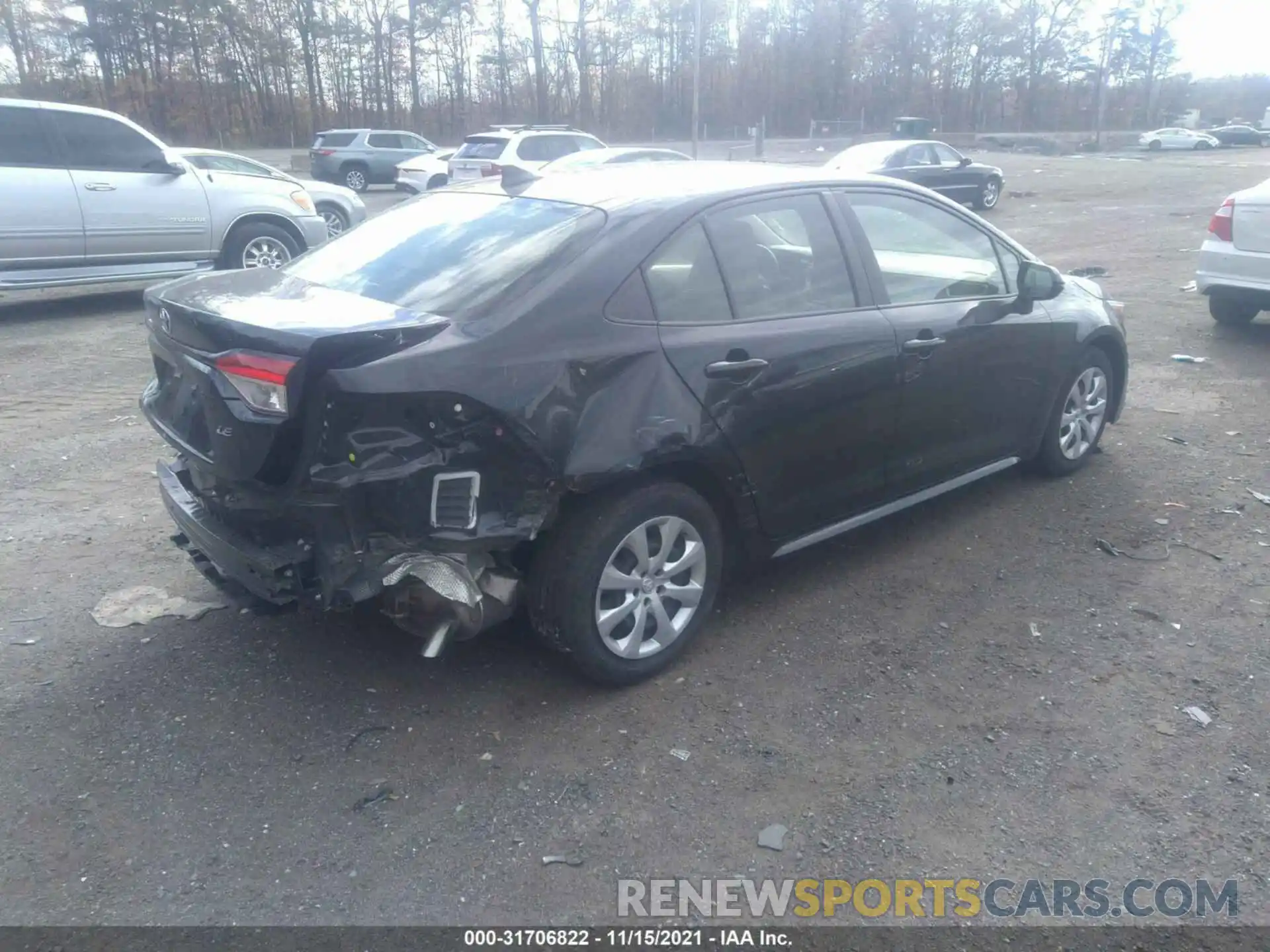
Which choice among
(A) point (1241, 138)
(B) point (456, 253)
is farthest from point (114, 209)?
(A) point (1241, 138)

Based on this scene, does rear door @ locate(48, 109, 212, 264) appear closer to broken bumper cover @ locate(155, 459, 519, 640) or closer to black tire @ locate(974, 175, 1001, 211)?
broken bumper cover @ locate(155, 459, 519, 640)

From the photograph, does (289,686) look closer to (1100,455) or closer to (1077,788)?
(1077,788)

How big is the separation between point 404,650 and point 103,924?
147 cm

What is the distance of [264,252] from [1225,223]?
8.96 metres

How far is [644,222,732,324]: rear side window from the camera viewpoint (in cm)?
368

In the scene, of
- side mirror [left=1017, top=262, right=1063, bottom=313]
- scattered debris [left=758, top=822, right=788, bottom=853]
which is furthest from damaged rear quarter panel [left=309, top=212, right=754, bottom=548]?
side mirror [left=1017, top=262, right=1063, bottom=313]

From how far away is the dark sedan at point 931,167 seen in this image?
18.0m

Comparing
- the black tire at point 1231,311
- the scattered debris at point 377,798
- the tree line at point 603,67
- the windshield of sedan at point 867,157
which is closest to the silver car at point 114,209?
the scattered debris at point 377,798

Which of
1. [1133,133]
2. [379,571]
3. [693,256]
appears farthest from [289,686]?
[1133,133]

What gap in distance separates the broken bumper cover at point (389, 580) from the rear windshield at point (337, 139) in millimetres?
25737

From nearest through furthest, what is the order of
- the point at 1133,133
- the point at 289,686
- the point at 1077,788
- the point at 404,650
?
the point at 1077,788 → the point at 289,686 → the point at 404,650 → the point at 1133,133

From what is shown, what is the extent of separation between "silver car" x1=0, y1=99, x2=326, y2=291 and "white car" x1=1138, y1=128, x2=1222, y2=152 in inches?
1993

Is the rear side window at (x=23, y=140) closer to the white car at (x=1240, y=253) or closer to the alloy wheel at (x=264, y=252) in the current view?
the alloy wheel at (x=264, y=252)

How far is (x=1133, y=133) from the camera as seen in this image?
192ft
